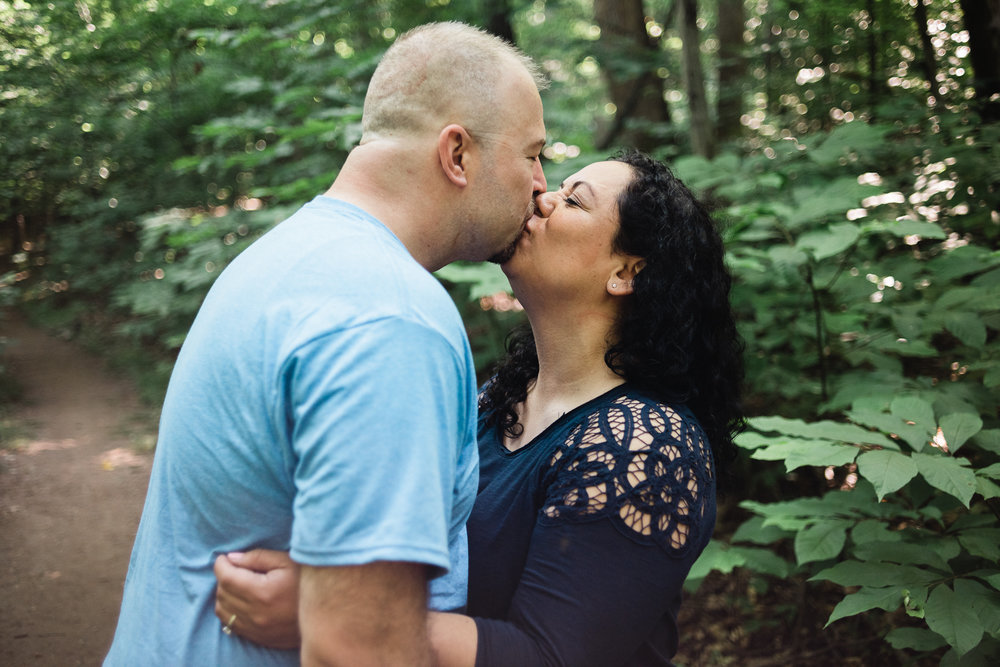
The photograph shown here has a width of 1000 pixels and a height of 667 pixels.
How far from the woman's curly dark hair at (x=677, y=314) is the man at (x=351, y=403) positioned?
1.79 feet

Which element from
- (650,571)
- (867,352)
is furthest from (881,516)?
(650,571)

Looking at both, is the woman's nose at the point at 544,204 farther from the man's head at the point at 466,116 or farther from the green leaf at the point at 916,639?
the green leaf at the point at 916,639

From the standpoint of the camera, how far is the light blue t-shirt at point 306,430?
95 centimetres

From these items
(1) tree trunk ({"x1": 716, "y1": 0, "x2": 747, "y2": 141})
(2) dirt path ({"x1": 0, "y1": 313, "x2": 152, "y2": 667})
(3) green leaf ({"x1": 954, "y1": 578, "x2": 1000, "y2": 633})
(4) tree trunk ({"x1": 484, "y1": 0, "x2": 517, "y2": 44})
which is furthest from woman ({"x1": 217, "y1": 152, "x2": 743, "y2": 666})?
(1) tree trunk ({"x1": 716, "y1": 0, "x2": 747, "y2": 141})

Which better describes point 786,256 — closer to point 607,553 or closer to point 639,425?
point 639,425

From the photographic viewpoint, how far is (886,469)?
1.74 metres

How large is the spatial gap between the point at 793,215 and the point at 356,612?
8.15 feet

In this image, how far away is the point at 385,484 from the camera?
3.11ft

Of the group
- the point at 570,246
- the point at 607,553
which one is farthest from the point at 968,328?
the point at 607,553

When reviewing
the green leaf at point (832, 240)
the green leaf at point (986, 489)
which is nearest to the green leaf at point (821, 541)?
the green leaf at point (986, 489)

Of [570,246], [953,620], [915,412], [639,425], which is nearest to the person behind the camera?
[639,425]

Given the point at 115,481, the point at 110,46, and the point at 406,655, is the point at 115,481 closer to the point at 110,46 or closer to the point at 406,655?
the point at 110,46

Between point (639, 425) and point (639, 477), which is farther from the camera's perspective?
point (639, 425)

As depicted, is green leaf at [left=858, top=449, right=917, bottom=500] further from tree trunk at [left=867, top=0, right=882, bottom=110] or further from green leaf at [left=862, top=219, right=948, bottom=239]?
tree trunk at [left=867, top=0, right=882, bottom=110]
